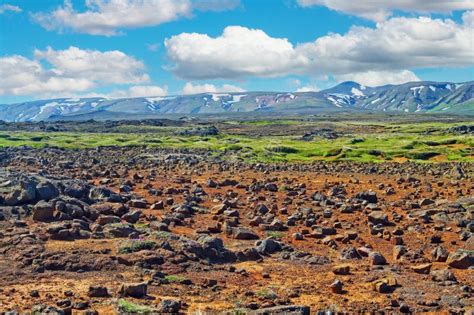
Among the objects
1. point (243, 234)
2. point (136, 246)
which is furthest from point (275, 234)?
point (136, 246)

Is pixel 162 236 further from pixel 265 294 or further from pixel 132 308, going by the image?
pixel 132 308

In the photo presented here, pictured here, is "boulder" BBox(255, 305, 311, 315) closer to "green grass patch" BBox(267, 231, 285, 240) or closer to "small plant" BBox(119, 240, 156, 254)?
"small plant" BBox(119, 240, 156, 254)

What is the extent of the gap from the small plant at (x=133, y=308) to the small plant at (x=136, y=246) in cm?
658

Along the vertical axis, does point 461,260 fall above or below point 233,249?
below

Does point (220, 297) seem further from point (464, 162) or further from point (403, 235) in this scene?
point (464, 162)

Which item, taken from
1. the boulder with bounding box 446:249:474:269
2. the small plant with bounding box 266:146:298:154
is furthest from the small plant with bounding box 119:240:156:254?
the small plant with bounding box 266:146:298:154

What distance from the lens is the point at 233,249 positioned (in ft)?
95.7

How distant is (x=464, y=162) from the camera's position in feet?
249

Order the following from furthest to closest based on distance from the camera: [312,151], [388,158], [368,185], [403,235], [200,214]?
[312,151] → [388,158] → [368,185] → [200,214] → [403,235]

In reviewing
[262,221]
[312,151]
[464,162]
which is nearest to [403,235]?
[262,221]

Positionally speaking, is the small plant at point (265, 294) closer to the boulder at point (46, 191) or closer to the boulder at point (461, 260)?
the boulder at point (461, 260)

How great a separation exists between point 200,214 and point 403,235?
13.6 metres

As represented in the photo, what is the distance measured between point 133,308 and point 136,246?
7.55 meters

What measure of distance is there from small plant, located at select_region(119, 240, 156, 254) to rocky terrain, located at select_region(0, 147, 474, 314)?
0.08 m
